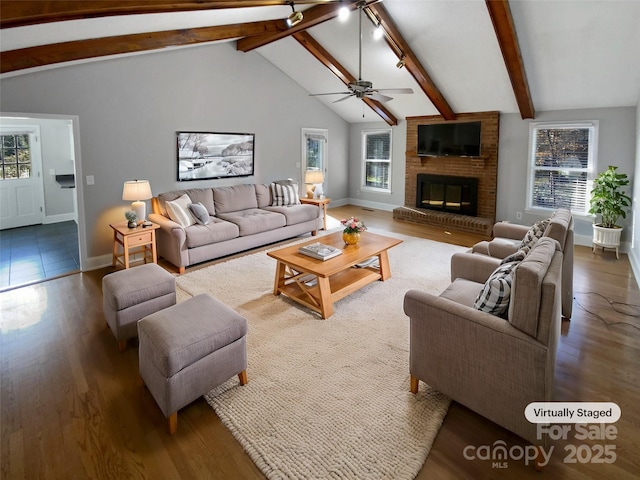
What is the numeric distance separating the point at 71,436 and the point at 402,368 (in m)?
2.09

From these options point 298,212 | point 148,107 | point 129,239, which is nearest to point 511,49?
point 298,212

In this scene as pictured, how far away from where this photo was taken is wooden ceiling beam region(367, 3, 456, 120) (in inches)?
192

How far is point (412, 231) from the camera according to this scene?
6.84m

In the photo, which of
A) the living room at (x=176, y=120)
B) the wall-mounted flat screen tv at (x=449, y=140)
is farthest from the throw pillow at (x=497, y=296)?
the wall-mounted flat screen tv at (x=449, y=140)

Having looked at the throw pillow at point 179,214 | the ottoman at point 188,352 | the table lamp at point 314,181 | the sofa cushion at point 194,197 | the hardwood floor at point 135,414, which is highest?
the table lamp at point 314,181

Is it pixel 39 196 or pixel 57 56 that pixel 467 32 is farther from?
pixel 39 196

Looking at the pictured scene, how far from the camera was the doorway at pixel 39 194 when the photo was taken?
5.65m

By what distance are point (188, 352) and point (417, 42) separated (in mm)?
5216

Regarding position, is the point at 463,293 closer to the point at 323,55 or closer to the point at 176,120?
the point at 176,120

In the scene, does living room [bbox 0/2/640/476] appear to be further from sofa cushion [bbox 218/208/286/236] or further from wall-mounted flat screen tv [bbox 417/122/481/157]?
sofa cushion [bbox 218/208/286/236]

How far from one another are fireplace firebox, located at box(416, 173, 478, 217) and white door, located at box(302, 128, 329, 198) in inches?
84.7

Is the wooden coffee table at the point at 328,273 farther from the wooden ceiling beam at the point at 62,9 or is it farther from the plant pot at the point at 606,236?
the plant pot at the point at 606,236

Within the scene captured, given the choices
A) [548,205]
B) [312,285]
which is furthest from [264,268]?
[548,205]

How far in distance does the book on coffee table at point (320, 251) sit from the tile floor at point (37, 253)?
10.2 ft
